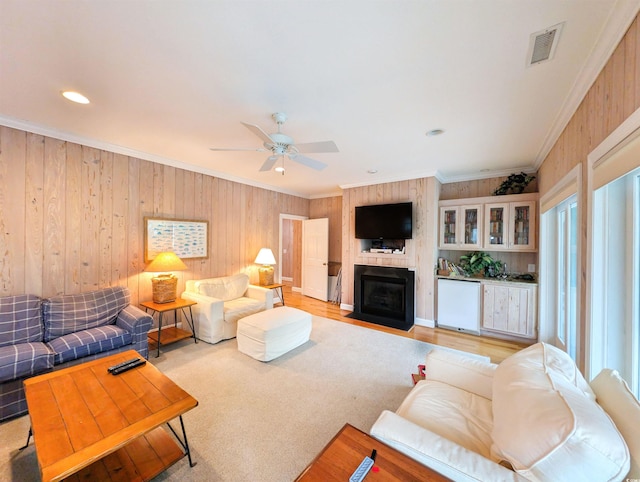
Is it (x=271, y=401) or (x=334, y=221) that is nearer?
(x=271, y=401)

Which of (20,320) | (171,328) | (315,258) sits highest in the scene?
(315,258)

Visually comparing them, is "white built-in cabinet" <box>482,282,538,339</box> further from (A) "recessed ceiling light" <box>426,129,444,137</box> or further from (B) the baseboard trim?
(A) "recessed ceiling light" <box>426,129,444,137</box>

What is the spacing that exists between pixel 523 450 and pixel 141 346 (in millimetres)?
3292

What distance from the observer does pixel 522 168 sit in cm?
386

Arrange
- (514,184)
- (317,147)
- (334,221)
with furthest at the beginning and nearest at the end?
(334,221)
(514,184)
(317,147)

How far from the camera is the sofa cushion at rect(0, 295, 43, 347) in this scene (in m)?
2.22

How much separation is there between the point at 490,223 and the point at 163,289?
16.5 ft

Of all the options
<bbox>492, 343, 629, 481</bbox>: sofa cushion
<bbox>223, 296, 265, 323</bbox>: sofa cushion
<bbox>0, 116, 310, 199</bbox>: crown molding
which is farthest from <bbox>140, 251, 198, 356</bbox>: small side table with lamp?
<bbox>492, 343, 629, 481</bbox>: sofa cushion

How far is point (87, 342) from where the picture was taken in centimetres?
237

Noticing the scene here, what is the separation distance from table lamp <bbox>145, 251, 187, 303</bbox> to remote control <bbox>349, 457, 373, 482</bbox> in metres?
3.17

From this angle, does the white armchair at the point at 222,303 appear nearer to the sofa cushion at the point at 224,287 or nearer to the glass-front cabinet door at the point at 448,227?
the sofa cushion at the point at 224,287

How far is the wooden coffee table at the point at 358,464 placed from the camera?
938 millimetres

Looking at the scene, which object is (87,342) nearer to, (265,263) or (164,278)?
(164,278)

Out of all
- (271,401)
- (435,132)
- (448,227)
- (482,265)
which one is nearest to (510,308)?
(482,265)
